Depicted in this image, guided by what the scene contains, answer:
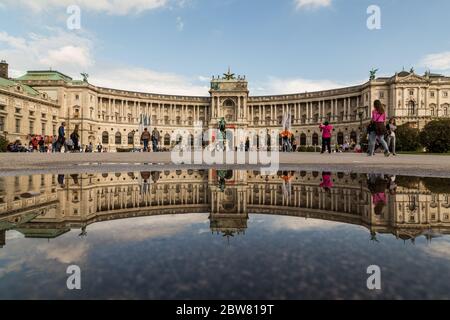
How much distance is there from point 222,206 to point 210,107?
80.0m

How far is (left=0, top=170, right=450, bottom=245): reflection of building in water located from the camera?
2492mm

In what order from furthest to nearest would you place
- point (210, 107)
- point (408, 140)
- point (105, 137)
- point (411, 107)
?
point (210, 107)
point (105, 137)
point (411, 107)
point (408, 140)

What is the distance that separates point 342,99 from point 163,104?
43.3 m

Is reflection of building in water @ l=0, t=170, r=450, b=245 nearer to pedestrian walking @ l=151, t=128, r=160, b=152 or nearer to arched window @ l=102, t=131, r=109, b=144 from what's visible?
pedestrian walking @ l=151, t=128, r=160, b=152

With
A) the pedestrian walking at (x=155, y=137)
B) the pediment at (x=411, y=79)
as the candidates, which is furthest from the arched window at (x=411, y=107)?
the pedestrian walking at (x=155, y=137)

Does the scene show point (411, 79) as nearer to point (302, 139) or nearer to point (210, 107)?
point (302, 139)

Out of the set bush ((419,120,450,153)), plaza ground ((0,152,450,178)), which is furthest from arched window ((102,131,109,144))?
plaza ground ((0,152,450,178))

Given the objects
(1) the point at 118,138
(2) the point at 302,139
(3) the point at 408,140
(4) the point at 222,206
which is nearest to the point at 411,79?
(2) the point at 302,139

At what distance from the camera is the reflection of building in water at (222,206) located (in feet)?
8.18

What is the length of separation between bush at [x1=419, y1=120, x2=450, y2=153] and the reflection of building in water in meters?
37.0

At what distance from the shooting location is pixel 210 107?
269ft

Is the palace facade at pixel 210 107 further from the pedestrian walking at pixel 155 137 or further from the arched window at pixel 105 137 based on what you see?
the pedestrian walking at pixel 155 137
